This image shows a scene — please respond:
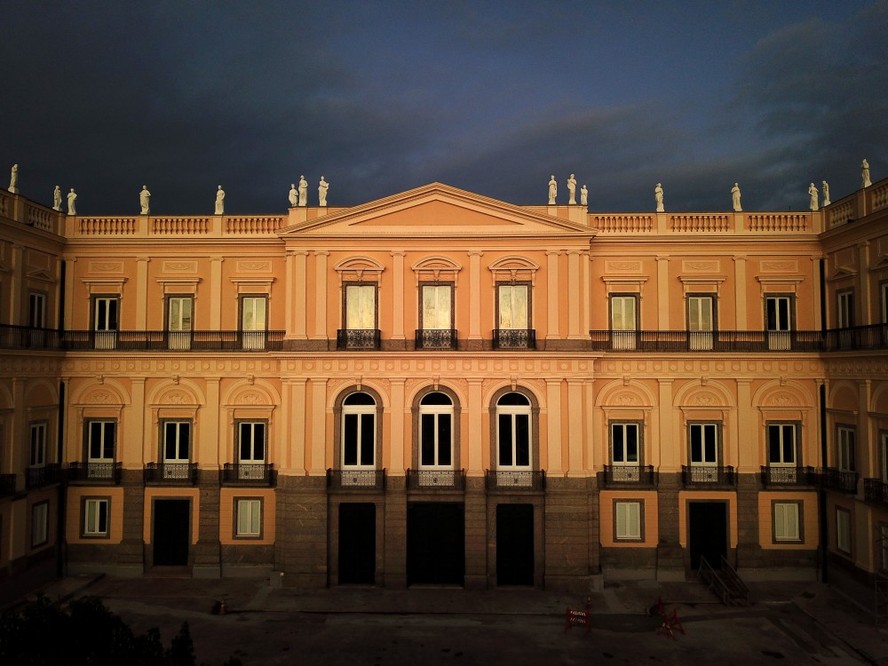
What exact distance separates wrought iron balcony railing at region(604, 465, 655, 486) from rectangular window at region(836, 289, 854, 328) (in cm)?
921

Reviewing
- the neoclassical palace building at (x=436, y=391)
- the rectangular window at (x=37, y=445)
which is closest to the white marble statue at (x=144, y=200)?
the neoclassical palace building at (x=436, y=391)

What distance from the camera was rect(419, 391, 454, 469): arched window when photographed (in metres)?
24.1

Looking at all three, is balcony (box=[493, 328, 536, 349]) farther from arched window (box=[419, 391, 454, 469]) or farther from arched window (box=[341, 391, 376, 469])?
arched window (box=[341, 391, 376, 469])

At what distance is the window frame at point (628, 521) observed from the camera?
24625 mm

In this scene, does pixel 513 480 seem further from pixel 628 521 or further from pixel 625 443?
pixel 628 521

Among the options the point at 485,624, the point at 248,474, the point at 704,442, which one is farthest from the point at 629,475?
the point at 248,474

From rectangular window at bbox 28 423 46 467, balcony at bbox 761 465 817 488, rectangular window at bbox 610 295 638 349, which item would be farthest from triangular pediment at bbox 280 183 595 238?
rectangular window at bbox 28 423 46 467

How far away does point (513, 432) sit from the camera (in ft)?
78.9

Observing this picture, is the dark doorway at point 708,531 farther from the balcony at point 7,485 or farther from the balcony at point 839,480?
the balcony at point 7,485

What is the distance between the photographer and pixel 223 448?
2539 cm

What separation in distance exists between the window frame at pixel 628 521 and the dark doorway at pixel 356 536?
9597 millimetres

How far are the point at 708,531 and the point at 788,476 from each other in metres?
3.82

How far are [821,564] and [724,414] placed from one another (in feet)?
22.0

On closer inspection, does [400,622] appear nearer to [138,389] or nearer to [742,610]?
[742,610]
